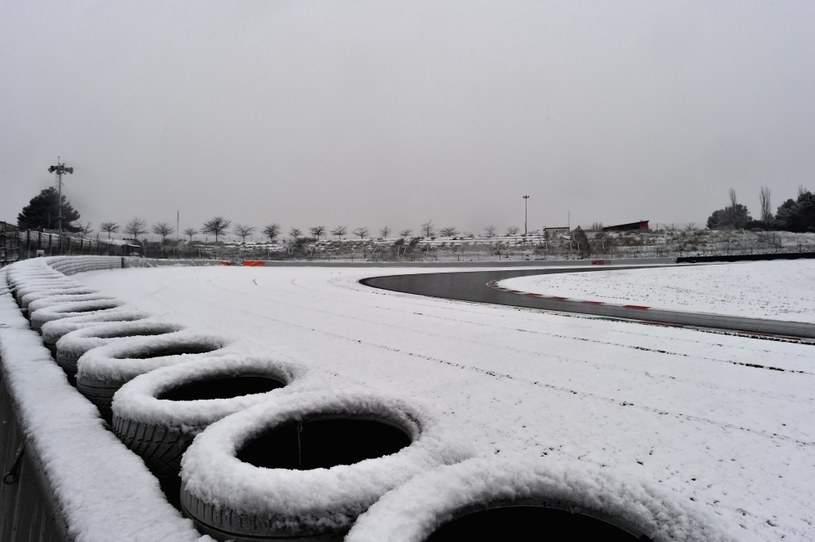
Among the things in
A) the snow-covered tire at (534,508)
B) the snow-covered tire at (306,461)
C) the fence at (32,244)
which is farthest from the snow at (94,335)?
the fence at (32,244)

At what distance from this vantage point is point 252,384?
2.95 m

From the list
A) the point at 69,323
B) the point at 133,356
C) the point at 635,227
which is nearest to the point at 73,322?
the point at 69,323

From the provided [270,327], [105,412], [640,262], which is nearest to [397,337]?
[270,327]

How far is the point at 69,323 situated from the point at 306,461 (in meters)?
3.13

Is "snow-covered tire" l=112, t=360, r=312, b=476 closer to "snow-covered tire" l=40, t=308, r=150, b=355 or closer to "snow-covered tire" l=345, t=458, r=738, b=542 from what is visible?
"snow-covered tire" l=345, t=458, r=738, b=542

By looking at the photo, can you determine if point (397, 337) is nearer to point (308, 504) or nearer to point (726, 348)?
point (726, 348)

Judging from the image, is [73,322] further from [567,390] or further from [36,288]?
[567,390]

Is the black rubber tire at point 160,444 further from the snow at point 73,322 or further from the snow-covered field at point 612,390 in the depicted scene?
the snow at point 73,322

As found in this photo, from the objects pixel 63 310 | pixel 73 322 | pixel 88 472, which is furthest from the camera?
pixel 63 310

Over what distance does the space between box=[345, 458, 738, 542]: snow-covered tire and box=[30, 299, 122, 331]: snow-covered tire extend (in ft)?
14.9

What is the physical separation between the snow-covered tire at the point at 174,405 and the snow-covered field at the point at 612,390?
24.9 inches

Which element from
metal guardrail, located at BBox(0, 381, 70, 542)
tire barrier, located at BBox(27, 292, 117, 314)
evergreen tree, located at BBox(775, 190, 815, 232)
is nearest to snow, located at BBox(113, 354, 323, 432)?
metal guardrail, located at BBox(0, 381, 70, 542)

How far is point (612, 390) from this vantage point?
3098 millimetres

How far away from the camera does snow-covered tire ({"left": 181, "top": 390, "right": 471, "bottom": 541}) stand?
130cm
